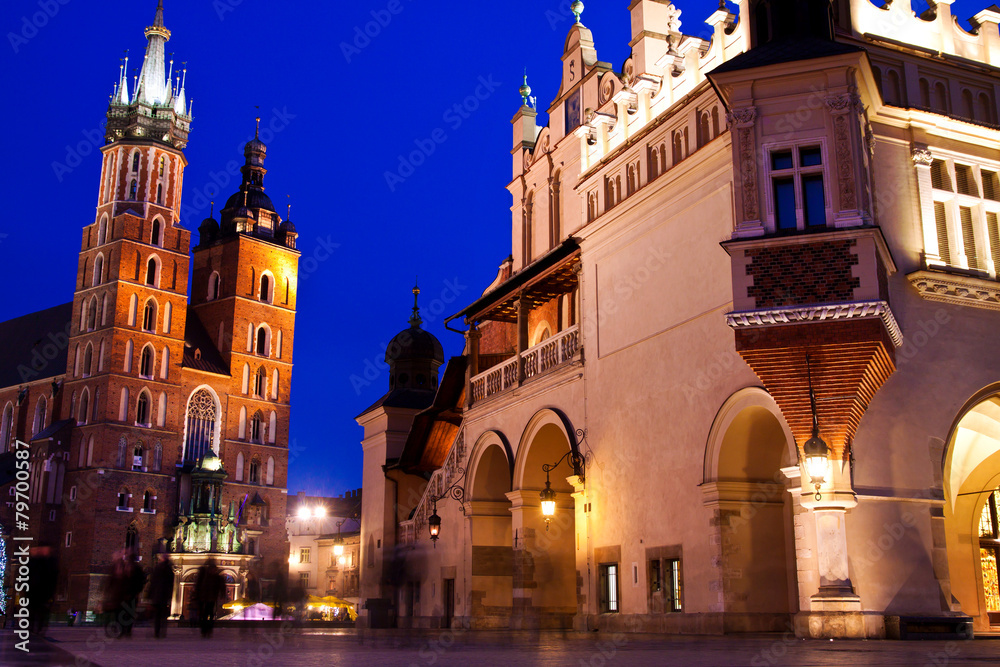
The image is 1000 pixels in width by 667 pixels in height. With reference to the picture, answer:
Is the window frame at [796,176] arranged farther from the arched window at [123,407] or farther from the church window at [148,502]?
the church window at [148,502]

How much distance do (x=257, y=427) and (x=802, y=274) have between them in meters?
72.3

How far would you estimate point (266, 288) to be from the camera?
8600cm

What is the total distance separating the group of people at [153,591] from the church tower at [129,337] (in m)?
55.8

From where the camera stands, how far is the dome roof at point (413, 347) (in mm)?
39312

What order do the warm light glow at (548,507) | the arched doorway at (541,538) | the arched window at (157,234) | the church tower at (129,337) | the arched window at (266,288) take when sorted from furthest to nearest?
the arched window at (266,288) → the arched window at (157,234) → the church tower at (129,337) → the arched doorway at (541,538) → the warm light glow at (548,507)

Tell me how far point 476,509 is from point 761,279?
14004mm

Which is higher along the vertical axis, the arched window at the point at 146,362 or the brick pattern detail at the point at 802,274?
the arched window at the point at 146,362

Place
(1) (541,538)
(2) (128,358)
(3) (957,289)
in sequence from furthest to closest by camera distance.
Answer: (2) (128,358), (1) (541,538), (3) (957,289)

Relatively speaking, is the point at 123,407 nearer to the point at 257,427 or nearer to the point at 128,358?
the point at 128,358

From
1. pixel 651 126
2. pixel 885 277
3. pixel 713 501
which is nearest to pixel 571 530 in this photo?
pixel 713 501

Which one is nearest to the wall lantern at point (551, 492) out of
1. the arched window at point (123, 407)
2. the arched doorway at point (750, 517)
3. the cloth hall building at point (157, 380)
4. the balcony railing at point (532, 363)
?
the balcony railing at point (532, 363)

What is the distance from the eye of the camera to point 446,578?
1124 inches

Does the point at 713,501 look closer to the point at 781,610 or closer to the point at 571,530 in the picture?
the point at 781,610

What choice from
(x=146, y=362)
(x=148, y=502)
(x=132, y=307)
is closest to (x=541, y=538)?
(x=148, y=502)
